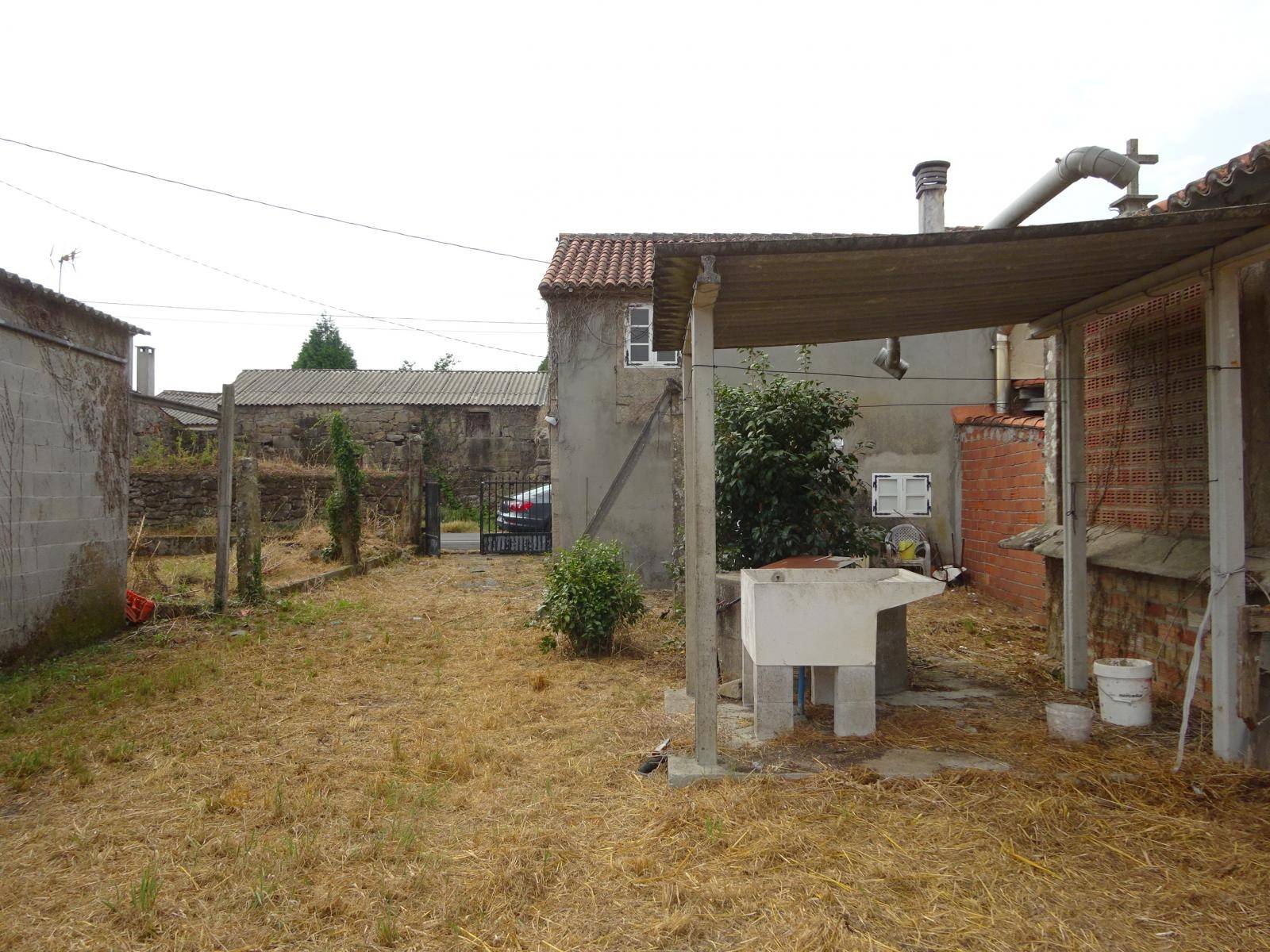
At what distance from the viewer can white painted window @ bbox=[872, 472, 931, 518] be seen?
12289mm

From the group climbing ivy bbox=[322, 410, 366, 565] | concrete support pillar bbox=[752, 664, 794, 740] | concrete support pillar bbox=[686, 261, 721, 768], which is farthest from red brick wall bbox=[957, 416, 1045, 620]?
climbing ivy bbox=[322, 410, 366, 565]

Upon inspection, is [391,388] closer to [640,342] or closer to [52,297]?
[640,342]

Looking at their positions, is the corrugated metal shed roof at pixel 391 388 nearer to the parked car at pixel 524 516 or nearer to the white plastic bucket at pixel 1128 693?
the parked car at pixel 524 516

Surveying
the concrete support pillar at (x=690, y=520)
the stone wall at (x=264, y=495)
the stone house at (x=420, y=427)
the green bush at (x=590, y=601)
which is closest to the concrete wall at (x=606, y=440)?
the green bush at (x=590, y=601)

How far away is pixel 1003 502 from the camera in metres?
10.7

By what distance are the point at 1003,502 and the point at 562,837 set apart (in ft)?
27.7

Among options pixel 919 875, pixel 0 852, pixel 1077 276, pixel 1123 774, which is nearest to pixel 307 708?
pixel 0 852

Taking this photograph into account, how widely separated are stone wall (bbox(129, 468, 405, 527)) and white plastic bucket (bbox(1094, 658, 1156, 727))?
1452 cm

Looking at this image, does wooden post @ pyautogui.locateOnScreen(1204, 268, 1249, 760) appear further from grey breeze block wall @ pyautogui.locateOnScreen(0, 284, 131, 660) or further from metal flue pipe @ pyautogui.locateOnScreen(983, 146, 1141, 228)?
grey breeze block wall @ pyautogui.locateOnScreen(0, 284, 131, 660)

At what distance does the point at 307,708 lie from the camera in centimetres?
623

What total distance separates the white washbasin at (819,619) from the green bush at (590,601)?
302 cm

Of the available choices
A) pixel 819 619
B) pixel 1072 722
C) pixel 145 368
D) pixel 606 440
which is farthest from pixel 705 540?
pixel 145 368

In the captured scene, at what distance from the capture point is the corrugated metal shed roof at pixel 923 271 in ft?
13.3

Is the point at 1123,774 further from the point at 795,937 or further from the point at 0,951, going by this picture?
the point at 0,951
